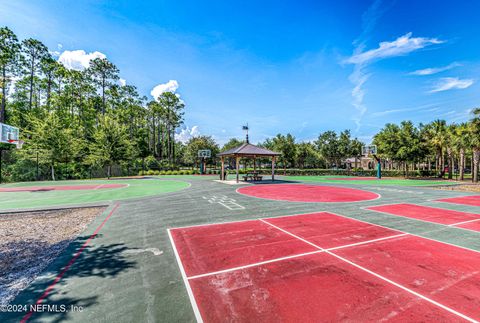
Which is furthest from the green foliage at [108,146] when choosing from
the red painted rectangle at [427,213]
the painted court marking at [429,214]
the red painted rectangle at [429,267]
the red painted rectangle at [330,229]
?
the red painted rectangle at [429,267]

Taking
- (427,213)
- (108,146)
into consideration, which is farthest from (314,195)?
(108,146)

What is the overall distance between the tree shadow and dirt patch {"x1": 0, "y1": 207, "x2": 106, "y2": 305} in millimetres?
105

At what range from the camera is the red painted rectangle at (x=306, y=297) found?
3906 millimetres

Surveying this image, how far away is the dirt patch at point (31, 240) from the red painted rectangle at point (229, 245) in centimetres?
375

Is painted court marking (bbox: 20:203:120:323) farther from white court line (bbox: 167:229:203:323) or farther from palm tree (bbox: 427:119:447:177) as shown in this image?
palm tree (bbox: 427:119:447:177)

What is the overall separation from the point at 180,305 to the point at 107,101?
6301 centimetres

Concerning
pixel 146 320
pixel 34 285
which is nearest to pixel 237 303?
pixel 146 320

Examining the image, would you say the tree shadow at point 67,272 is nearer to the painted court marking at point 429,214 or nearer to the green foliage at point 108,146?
the painted court marking at point 429,214

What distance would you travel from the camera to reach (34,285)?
504 centimetres

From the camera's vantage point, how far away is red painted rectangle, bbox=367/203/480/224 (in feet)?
35.4

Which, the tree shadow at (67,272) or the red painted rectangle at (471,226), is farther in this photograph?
the red painted rectangle at (471,226)

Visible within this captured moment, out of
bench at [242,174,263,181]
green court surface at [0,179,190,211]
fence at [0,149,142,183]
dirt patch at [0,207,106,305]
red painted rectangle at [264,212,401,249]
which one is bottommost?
dirt patch at [0,207,106,305]

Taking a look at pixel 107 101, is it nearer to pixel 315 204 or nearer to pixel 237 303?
pixel 315 204

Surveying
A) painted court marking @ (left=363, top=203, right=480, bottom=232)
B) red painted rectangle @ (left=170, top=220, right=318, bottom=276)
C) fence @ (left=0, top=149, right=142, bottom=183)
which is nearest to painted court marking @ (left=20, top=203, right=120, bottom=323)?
red painted rectangle @ (left=170, top=220, right=318, bottom=276)
